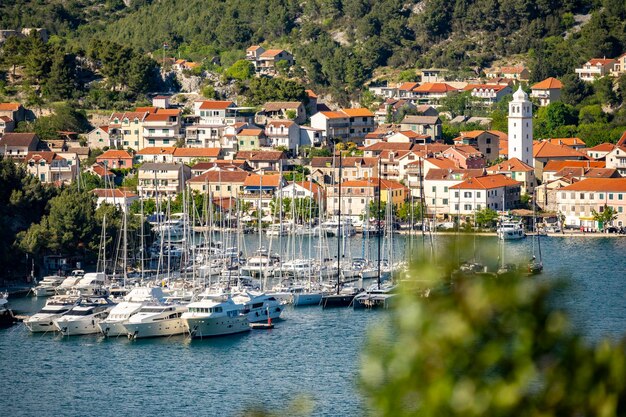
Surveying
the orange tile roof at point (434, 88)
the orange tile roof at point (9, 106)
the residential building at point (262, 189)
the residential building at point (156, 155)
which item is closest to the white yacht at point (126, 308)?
the residential building at point (262, 189)

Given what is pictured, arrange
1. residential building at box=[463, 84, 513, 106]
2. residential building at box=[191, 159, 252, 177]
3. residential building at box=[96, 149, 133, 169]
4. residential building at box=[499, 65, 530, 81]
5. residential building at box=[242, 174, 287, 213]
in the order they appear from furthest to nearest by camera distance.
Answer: residential building at box=[499, 65, 530, 81]
residential building at box=[463, 84, 513, 106]
residential building at box=[96, 149, 133, 169]
residential building at box=[191, 159, 252, 177]
residential building at box=[242, 174, 287, 213]

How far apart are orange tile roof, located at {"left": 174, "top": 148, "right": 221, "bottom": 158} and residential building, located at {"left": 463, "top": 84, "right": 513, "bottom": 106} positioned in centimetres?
842

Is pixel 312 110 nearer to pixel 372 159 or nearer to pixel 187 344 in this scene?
pixel 372 159

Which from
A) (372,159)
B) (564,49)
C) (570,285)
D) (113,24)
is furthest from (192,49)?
(570,285)

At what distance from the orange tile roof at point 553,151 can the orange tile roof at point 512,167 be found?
1350 millimetres

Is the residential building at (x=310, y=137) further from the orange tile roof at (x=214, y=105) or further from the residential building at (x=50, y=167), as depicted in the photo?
the residential building at (x=50, y=167)

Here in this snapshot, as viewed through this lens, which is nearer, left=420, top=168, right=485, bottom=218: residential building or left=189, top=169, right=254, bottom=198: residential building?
left=420, top=168, right=485, bottom=218: residential building

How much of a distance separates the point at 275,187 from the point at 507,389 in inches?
997

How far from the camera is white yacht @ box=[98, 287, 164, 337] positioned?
15664mm

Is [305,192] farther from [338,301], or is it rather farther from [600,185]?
[338,301]

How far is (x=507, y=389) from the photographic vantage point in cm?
184

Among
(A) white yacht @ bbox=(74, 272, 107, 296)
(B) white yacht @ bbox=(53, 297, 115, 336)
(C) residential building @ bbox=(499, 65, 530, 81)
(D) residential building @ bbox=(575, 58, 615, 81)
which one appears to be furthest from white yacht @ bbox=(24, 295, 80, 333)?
(C) residential building @ bbox=(499, 65, 530, 81)

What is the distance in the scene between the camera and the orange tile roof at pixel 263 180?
27284 mm

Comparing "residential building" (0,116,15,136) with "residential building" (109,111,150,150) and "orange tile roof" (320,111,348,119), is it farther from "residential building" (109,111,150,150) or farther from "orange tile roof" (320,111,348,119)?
"orange tile roof" (320,111,348,119)
